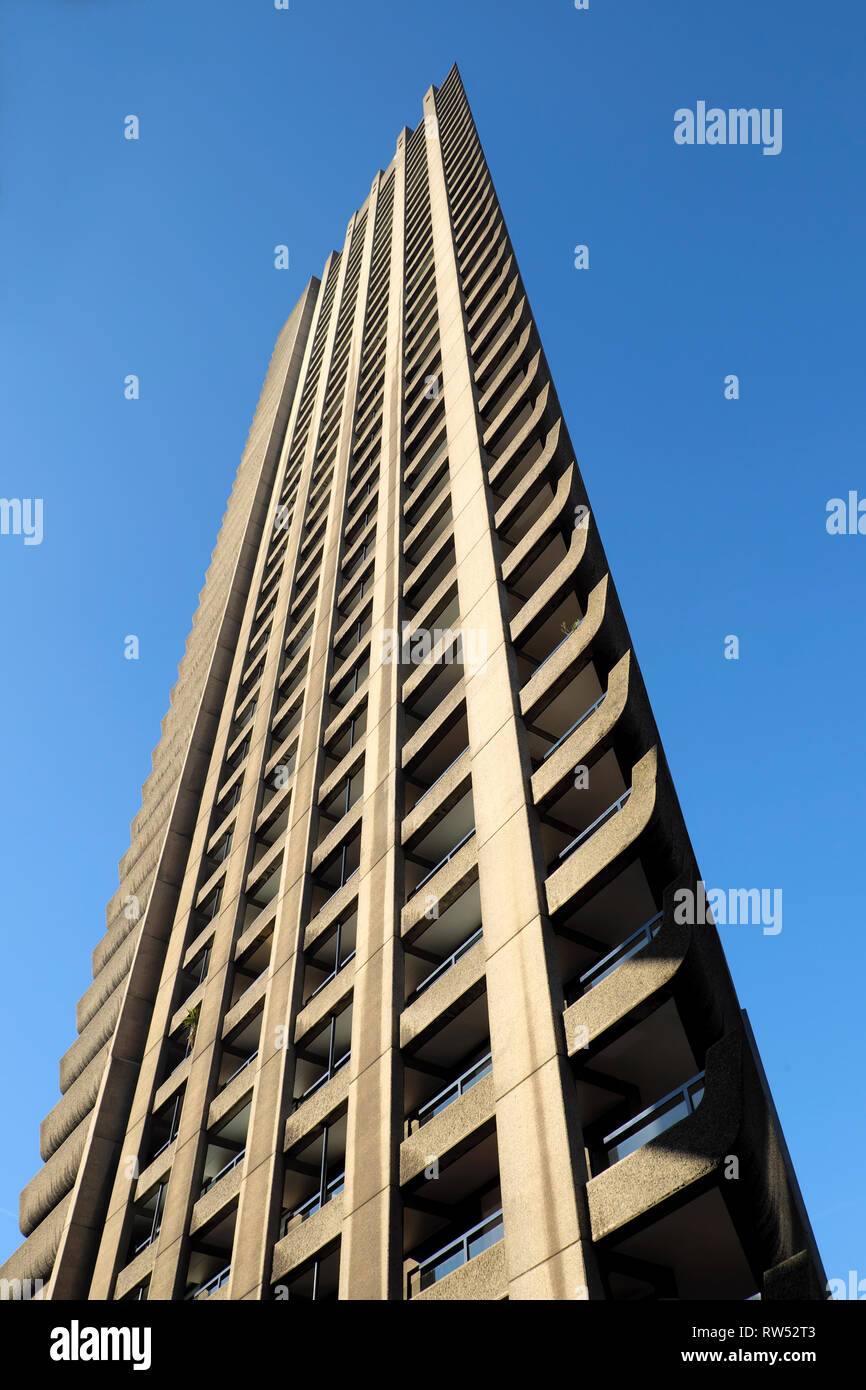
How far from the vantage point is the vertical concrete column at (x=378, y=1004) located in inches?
653

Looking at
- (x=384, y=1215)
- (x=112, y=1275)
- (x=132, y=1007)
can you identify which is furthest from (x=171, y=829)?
(x=384, y=1215)

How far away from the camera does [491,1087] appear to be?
1636 centimetres

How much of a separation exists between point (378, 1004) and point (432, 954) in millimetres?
1540

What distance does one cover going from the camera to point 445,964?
20266 millimetres

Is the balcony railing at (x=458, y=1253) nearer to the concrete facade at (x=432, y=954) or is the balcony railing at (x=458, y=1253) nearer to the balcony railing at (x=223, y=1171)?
the concrete facade at (x=432, y=954)

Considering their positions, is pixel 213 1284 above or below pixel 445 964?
below

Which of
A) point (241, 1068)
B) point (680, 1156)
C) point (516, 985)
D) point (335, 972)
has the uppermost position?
point (335, 972)

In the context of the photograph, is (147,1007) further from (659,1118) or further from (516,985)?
(659,1118)

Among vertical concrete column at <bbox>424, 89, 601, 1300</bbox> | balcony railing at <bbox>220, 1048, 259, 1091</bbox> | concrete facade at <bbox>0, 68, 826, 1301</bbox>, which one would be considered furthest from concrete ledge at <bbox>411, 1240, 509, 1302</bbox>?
balcony railing at <bbox>220, 1048, 259, 1091</bbox>

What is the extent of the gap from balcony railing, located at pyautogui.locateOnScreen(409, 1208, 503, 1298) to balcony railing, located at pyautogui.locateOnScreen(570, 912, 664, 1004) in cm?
335

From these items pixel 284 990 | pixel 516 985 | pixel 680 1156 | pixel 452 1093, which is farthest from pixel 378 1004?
pixel 680 1156

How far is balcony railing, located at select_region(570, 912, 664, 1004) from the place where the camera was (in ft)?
51.8

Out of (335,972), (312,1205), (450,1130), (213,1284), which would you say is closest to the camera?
(450,1130)

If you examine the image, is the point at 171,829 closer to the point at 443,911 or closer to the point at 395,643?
the point at 395,643
